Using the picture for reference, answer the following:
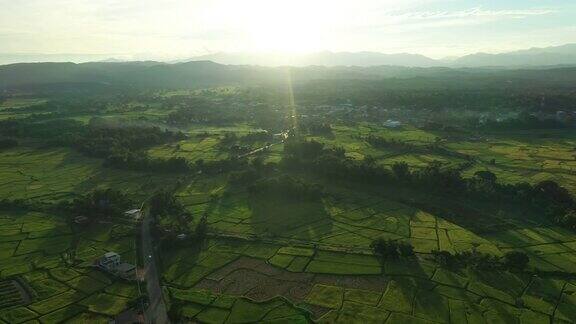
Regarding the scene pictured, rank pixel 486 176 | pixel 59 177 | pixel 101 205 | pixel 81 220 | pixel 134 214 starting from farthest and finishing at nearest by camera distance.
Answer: pixel 59 177 < pixel 486 176 < pixel 101 205 < pixel 134 214 < pixel 81 220

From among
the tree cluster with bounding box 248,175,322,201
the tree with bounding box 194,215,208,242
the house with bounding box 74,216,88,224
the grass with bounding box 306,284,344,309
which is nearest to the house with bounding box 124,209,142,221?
the house with bounding box 74,216,88,224

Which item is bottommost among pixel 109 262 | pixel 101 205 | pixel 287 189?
pixel 109 262

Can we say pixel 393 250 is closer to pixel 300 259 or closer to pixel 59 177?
pixel 300 259

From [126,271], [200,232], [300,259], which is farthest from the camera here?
[200,232]

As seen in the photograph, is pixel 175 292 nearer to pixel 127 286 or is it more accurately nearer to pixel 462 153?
pixel 127 286

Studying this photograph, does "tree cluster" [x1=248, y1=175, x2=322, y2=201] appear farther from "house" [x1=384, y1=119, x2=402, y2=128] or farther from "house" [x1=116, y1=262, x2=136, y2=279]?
"house" [x1=384, y1=119, x2=402, y2=128]

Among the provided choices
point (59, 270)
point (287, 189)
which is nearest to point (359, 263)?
point (287, 189)
